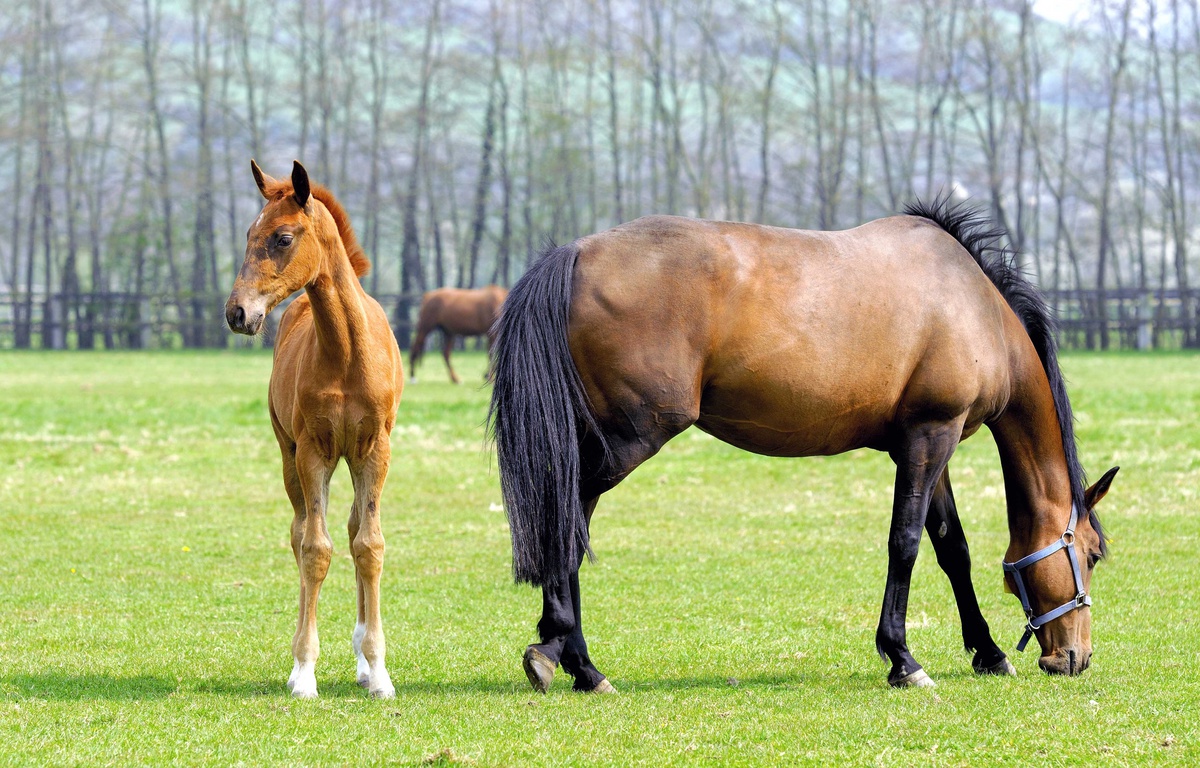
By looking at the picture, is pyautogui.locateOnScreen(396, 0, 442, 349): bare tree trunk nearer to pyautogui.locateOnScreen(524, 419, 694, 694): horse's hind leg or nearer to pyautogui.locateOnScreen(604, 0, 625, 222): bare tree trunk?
pyautogui.locateOnScreen(604, 0, 625, 222): bare tree trunk

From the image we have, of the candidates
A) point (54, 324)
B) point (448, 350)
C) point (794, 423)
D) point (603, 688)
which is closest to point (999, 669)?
point (794, 423)

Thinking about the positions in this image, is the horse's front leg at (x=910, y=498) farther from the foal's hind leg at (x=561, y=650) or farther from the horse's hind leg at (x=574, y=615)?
the foal's hind leg at (x=561, y=650)

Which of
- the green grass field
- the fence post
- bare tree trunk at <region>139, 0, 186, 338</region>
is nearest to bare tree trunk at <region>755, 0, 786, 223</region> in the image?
bare tree trunk at <region>139, 0, 186, 338</region>

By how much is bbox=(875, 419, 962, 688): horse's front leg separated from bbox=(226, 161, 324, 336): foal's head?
274 cm

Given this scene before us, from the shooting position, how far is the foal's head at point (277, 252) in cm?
481

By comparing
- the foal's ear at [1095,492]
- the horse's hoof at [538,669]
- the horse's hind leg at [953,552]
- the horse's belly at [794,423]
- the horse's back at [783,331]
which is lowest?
the horse's hoof at [538,669]

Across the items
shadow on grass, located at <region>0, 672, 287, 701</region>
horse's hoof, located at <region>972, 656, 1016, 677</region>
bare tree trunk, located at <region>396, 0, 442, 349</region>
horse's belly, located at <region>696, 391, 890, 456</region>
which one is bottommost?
horse's hoof, located at <region>972, 656, 1016, 677</region>

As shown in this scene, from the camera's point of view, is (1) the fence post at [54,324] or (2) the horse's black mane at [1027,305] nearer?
(2) the horse's black mane at [1027,305]

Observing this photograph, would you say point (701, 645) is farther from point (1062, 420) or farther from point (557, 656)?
point (1062, 420)

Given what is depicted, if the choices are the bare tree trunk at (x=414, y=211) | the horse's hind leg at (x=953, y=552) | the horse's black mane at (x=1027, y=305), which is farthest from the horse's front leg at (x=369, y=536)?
the bare tree trunk at (x=414, y=211)

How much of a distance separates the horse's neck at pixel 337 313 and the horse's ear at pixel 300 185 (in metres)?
0.25

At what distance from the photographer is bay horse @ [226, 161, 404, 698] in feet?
16.5

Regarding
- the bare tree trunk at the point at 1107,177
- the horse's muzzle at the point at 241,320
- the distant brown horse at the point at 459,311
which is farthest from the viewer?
the bare tree trunk at the point at 1107,177

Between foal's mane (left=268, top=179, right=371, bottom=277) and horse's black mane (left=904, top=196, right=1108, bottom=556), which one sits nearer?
foal's mane (left=268, top=179, right=371, bottom=277)
